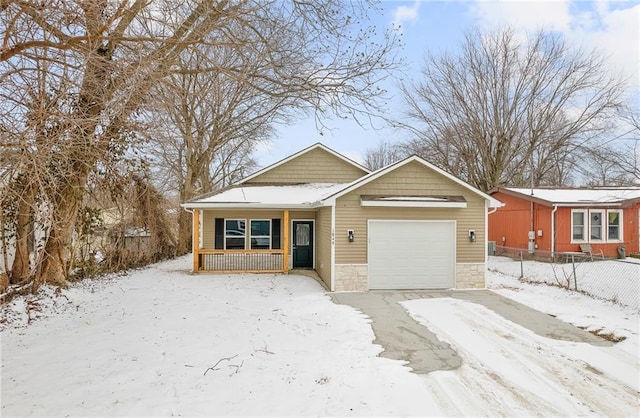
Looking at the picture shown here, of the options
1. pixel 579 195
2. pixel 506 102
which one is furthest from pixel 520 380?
pixel 506 102

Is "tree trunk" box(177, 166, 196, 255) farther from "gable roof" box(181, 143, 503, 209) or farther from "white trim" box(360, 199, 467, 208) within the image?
"white trim" box(360, 199, 467, 208)

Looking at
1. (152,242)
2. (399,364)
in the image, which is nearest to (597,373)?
(399,364)

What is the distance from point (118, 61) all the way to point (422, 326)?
6352mm

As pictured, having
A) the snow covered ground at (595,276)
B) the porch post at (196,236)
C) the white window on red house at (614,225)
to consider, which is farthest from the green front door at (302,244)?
the white window on red house at (614,225)

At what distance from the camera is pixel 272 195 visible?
47.8 feet

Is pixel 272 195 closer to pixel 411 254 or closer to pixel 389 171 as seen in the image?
pixel 389 171

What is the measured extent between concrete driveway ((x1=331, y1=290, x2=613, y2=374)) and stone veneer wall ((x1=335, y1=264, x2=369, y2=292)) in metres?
0.28

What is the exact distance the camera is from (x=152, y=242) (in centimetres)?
1664

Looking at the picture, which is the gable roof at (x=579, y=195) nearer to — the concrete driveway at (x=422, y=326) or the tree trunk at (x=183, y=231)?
the concrete driveway at (x=422, y=326)

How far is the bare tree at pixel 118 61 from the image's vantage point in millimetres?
4359

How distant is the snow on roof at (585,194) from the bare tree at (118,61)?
45.9 ft

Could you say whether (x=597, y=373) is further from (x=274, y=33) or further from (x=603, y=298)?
(x=274, y=33)

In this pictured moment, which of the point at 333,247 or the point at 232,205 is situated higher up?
the point at 232,205

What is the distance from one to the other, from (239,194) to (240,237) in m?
1.59
